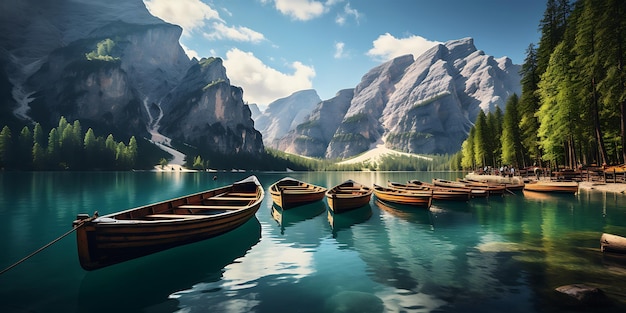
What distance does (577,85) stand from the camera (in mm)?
42719

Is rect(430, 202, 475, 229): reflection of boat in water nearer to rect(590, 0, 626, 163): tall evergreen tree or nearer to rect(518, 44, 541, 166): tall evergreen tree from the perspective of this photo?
rect(590, 0, 626, 163): tall evergreen tree

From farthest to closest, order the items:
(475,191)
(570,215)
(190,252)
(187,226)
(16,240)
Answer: (475,191) → (570,215) → (16,240) → (190,252) → (187,226)

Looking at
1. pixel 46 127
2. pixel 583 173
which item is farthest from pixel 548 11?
pixel 46 127

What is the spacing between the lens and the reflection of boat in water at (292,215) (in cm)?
2167

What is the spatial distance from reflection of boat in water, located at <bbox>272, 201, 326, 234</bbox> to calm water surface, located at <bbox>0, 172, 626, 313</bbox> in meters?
1.49

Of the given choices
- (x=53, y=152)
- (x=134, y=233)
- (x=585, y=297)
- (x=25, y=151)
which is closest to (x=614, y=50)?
(x=585, y=297)

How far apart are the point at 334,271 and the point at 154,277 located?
6.57 metres

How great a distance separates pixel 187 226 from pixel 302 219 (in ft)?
38.7

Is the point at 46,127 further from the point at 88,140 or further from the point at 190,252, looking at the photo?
the point at 190,252

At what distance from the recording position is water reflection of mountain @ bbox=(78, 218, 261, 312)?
8.37 meters

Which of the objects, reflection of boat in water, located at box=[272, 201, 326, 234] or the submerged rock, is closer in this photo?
the submerged rock

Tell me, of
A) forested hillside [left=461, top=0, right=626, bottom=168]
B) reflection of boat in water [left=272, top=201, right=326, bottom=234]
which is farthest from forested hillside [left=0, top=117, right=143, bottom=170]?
forested hillside [left=461, top=0, right=626, bottom=168]

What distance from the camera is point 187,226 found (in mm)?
12383

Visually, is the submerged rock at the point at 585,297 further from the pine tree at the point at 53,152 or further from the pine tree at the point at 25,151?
the pine tree at the point at 25,151
